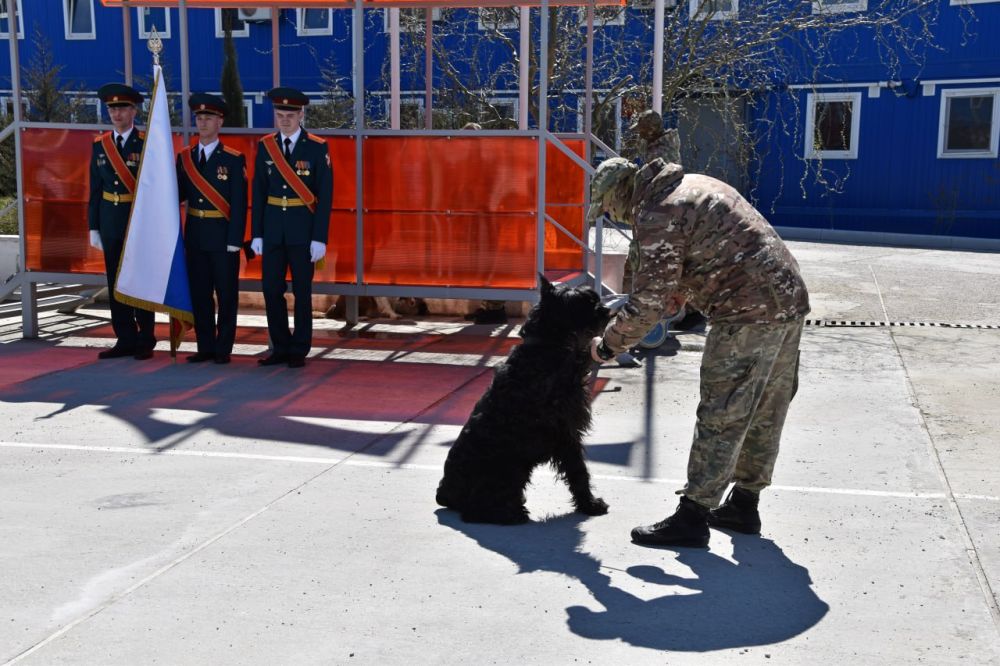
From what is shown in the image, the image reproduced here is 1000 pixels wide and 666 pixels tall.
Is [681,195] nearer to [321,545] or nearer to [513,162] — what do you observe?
[321,545]

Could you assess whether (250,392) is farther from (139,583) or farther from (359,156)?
(139,583)

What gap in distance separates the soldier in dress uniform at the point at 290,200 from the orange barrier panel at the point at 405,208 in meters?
1.03

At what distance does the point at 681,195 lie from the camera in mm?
4465

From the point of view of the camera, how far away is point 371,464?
6043 mm

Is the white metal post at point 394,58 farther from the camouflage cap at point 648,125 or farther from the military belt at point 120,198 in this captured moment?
the camouflage cap at point 648,125

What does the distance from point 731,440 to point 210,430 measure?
3.49 m

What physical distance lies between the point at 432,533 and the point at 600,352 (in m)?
1.10

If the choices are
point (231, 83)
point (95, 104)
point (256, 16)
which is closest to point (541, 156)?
point (231, 83)

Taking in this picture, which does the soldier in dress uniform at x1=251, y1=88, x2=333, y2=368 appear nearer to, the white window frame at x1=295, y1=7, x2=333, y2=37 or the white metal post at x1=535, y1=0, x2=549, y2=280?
the white metal post at x1=535, y1=0, x2=549, y2=280

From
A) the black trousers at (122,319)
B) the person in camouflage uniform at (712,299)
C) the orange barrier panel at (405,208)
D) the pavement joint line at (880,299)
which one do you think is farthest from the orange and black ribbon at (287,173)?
the pavement joint line at (880,299)

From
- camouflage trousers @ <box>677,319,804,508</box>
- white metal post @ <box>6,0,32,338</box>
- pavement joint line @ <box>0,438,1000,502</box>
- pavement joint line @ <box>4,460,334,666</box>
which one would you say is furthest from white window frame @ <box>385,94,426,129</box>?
camouflage trousers @ <box>677,319,804,508</box>

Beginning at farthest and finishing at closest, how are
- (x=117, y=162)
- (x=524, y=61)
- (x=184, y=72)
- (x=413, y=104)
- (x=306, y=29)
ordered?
(x=306, y=29)
(x=413, y=104)
(x=524, y=61)
(x=184, y=72)
(x=117, y=162)

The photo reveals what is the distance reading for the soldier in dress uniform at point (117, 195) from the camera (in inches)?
358

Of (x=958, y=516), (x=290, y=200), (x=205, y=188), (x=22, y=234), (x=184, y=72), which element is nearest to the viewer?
(x=958, y=516)
